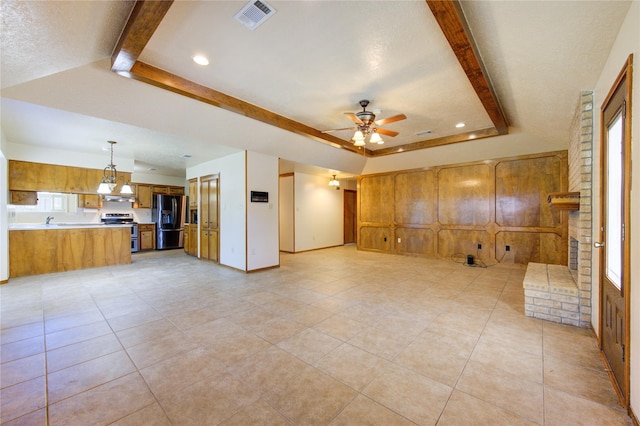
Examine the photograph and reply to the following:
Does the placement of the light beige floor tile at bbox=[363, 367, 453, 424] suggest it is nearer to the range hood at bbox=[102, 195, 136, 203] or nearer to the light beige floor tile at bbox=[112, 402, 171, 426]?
the light beige floor tile at bbox=[112, 402, 171, 426]

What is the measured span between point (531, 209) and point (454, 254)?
1901 mm

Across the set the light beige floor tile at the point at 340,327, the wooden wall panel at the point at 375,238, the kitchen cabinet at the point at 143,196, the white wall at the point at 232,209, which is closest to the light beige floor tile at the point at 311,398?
the light beige floor tile at the point at 340,327

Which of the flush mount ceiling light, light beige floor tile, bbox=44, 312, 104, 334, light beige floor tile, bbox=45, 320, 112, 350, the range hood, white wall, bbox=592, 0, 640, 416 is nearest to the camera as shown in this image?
white wall, bbox=592, 0, 640, 416

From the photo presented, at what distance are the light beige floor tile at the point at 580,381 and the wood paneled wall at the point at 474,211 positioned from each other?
432cm

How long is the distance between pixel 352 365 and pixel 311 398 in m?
0.50

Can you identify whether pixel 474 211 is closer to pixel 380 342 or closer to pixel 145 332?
pixel 380 342

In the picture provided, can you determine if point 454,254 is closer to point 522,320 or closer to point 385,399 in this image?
point 522,320

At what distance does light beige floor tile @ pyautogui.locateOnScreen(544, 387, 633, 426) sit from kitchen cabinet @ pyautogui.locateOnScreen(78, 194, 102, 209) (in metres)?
9.77

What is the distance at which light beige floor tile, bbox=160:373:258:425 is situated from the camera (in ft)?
5.26

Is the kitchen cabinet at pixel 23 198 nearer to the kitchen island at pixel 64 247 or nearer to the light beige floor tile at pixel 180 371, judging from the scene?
the kitchen island at pixel 64 247

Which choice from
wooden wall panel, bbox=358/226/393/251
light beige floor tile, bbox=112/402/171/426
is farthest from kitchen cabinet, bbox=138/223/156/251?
light beige floor tile, bbox=112/402/171/426

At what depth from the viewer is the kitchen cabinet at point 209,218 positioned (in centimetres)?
639

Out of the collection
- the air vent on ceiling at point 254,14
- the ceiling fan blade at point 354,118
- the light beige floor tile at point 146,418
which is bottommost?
the light beige floor tile at point 146,418

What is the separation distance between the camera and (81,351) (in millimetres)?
2396
